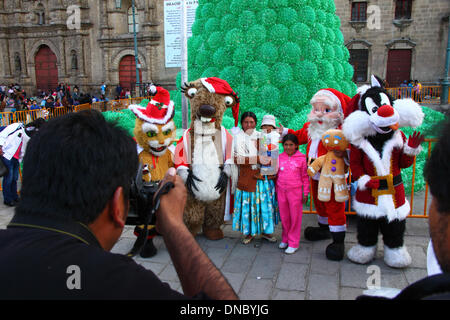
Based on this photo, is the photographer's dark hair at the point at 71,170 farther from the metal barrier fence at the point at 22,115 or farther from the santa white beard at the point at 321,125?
the metal barrier fence at the point at 22,115

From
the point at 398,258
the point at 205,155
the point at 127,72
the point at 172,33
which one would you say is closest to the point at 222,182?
the point at 205,155

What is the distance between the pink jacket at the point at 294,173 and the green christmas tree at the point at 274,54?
1.71m

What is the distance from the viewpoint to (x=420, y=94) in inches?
638

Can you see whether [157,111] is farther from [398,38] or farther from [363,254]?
[398,38]

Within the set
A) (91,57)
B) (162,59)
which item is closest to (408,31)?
(162,59)

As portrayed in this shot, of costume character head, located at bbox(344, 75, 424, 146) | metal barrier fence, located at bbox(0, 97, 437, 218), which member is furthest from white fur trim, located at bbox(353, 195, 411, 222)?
metal barrier fence, located at bbox(0, 97, 437, 218)

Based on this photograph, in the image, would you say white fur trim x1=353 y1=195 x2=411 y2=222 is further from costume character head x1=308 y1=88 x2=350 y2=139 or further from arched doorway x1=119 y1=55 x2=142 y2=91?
arched doorway x1=119 y1=55 x2=142 y2=91

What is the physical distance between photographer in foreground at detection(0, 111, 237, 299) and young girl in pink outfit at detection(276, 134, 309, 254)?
8.40 ft

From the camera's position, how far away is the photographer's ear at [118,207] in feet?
3.96

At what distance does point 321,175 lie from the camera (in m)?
3.66

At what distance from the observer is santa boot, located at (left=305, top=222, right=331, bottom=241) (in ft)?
13.3

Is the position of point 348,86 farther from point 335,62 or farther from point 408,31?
point 408,31

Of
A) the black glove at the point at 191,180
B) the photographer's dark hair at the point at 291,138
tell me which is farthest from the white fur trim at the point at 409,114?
the black glove at the point at 191,180

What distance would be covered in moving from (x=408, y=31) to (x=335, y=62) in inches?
766
